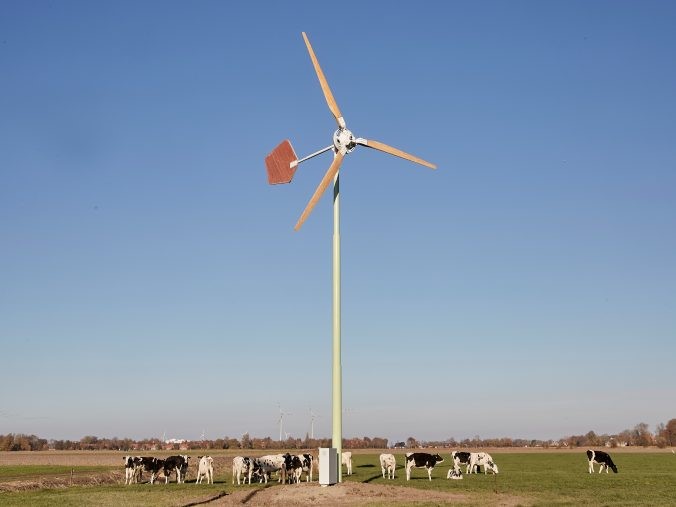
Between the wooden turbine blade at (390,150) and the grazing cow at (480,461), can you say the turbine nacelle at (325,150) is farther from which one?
the grazing cow at (480,461)

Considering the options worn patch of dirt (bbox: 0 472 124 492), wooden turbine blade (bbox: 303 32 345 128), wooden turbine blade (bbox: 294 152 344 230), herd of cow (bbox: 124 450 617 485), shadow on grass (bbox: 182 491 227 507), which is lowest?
shadow on grass (bbox: 182 491 227 507)

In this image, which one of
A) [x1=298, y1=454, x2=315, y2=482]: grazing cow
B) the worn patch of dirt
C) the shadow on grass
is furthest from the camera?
[x1=298, y1=454, x2=315, y2=482]: grazing cow

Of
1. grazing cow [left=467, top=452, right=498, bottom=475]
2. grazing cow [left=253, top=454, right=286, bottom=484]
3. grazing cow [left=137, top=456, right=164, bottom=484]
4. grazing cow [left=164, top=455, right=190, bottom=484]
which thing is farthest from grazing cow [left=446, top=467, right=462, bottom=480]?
grazing cow [left=137, top=456, right=164, bottom=484]

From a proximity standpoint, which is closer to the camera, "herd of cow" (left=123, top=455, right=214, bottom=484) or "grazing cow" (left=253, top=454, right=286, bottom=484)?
"grazing cow" (left=253, top=454, right=286, bottom=484)

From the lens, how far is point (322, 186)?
1364 inches

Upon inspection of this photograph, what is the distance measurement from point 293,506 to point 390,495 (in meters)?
4.39

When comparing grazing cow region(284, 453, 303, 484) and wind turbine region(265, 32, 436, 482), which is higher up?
wind turbine region(265, 32, 436, 482)

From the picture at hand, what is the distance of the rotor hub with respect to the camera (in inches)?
1383

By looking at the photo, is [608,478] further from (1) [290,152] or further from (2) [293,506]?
(1) [290,152]

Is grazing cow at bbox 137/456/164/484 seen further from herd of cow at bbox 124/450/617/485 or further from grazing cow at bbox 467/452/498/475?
grazing cow at bbox 467/452/498/475

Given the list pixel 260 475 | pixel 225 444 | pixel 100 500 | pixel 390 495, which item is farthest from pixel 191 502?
pixel 225 444

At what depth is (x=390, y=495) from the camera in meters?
28.8

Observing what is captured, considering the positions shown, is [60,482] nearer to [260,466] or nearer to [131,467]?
[131,467]

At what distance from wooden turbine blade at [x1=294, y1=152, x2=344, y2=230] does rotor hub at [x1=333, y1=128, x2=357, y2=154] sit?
13.9 inches
